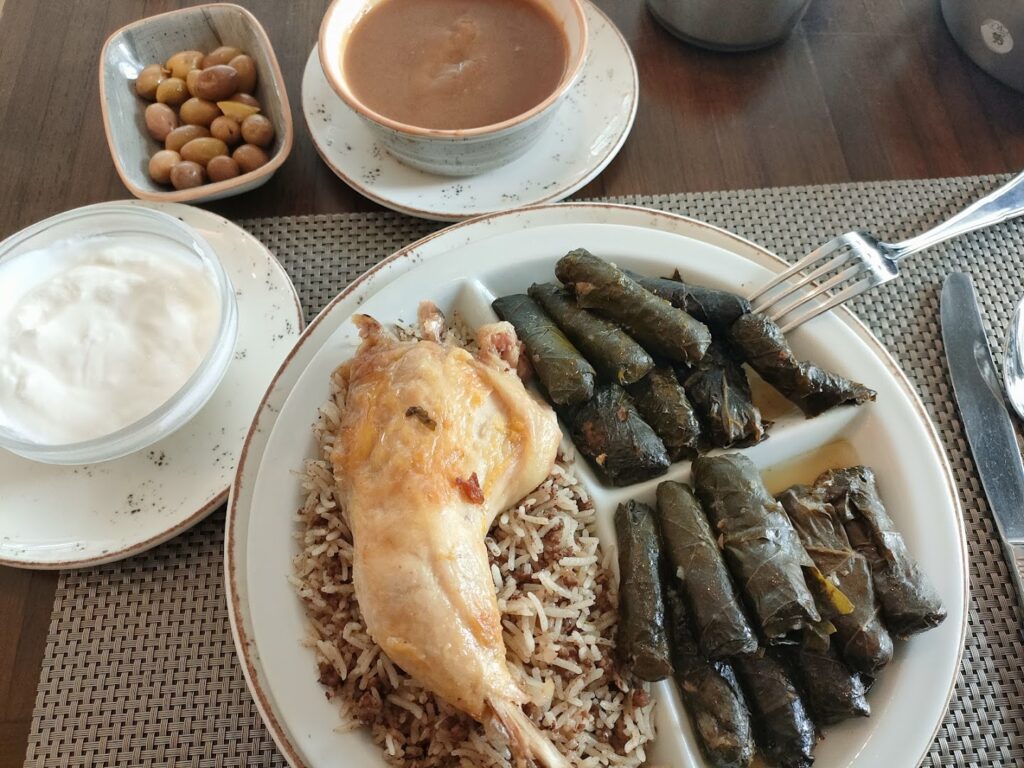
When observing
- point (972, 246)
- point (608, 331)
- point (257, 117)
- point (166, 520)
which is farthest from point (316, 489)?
point (972, 246)

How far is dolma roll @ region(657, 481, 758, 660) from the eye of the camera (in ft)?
5.62

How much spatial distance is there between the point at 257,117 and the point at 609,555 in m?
2.11

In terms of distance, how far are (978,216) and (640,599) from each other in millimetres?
1988

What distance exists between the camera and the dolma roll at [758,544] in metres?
1.72

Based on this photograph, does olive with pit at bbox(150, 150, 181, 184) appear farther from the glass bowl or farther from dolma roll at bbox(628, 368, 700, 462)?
dolma roll at bbox(628, 368, 700, 462)

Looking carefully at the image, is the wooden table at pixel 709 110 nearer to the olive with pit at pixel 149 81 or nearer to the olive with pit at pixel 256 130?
the olive with pit at pixel 256 130

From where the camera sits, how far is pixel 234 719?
1897 millimetres

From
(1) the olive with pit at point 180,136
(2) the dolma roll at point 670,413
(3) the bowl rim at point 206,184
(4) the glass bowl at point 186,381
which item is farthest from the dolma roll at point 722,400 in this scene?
(1) the olive with pit at point 180,136

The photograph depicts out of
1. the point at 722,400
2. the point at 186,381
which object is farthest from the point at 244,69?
the point at 722,400

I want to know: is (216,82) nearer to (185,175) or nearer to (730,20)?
(185,175)

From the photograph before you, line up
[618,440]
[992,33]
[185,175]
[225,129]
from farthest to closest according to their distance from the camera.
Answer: [992,33]
[225,129]
[185,175]
[618,440]

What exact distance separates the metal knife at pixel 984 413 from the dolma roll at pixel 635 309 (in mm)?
995

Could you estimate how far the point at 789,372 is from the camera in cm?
203

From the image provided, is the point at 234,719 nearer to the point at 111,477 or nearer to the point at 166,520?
the point at 166,520
